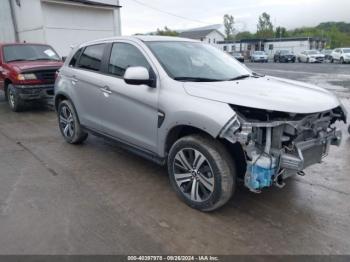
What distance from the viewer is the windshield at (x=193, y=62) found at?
12.7ft

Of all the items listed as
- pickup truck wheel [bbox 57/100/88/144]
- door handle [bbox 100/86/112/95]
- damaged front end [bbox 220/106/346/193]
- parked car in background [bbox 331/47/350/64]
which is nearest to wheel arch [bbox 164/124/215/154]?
damaged front end [bbox 220/106/346/193]

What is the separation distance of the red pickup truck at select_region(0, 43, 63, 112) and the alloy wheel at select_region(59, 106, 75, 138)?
10.7ft

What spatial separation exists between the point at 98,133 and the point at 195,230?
239cm

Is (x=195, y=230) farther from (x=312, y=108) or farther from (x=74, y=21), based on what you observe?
(x=74, y=21)

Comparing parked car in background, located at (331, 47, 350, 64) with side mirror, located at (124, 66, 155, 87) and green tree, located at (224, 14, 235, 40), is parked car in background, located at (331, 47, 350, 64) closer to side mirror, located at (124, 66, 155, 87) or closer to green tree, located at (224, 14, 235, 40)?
side mirror, located at (124, 66, 155, 87)

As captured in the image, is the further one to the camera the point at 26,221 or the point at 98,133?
the point at 98,133

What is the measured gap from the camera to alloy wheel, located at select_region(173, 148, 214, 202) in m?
3.37

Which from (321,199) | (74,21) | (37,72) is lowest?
(321,199)

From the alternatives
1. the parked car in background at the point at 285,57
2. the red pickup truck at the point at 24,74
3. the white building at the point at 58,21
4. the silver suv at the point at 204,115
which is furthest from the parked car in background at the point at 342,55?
the silver suv at the point at 204,115

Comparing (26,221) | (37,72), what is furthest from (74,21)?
(26,221)

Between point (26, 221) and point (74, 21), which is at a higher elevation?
point (74, 21)

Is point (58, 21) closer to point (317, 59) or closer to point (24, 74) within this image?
point (24, 74)

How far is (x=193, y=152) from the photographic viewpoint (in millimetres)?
3455

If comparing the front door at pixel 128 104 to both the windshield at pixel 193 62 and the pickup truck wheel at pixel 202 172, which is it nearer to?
the windshield at pixel 193 62
